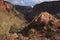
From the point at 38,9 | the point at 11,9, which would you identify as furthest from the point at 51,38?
the point at 38,9

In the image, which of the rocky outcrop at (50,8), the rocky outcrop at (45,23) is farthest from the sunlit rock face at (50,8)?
the rocky outcrop at (45,23)

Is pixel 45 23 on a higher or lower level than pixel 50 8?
higher

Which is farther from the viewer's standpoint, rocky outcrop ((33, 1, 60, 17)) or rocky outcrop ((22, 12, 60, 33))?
rocky outcrop ((33, 1, 60, 17))

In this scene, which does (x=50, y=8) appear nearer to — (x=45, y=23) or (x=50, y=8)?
(x=50, y=8)

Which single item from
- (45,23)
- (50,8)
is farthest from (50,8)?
(45,23)

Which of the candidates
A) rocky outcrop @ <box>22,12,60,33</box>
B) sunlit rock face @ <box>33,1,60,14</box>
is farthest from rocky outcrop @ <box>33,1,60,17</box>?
rocky outcrop @ <box>22,12,60,33</box>

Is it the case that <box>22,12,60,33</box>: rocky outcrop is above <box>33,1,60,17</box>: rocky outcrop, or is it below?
above

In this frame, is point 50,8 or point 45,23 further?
point 50,8

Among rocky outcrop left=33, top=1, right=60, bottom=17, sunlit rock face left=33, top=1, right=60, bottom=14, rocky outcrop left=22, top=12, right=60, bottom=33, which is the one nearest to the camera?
rocky outcrop left=22, top=12, right=60, bottom=33

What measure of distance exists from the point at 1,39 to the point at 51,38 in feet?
10.3

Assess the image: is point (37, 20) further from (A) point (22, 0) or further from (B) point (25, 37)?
(A) point (22, 0)

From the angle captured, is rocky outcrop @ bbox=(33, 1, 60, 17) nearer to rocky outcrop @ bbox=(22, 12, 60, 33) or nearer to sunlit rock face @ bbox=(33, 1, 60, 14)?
sunlit rock face @ bbox=(33, 1, 60, 14)

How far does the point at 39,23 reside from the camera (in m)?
12.8

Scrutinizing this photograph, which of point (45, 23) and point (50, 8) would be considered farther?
point (50, 8)
